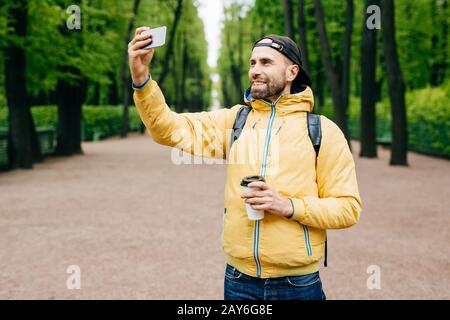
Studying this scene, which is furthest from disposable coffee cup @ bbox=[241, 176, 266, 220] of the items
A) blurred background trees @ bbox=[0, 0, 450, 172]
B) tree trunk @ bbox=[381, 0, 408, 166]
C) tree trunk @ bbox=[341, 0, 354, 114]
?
tree trunk @ bbox=[341, 0, 354, 114]

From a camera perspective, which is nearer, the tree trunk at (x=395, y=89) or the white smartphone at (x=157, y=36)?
the white smartphone at (x=157, y=36)

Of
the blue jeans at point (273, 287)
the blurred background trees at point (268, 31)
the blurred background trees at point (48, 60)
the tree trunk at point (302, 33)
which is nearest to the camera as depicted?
the blue jeans at point (273, 287)

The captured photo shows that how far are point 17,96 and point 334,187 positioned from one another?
1675 centimetres

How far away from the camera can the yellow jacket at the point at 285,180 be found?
2.65 m

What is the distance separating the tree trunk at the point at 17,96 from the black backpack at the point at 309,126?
15882mm

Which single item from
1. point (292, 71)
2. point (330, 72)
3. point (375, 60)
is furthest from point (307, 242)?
point (375, 60)

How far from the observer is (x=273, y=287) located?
272 centimetres

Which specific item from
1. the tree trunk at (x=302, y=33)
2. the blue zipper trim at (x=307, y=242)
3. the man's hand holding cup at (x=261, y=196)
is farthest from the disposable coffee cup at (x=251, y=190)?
the tree trunk at (x=302, y=33)

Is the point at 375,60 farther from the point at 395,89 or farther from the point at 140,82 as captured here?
the point at 140,82

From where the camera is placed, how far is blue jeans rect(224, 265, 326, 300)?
2.72 metres

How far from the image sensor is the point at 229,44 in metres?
54.9

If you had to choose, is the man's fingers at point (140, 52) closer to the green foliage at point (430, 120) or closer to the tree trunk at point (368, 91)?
the tree trunk at point (368, 91)

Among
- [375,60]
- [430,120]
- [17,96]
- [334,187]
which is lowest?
[430,120]

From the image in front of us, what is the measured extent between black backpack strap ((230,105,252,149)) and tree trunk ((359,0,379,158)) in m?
19.2
